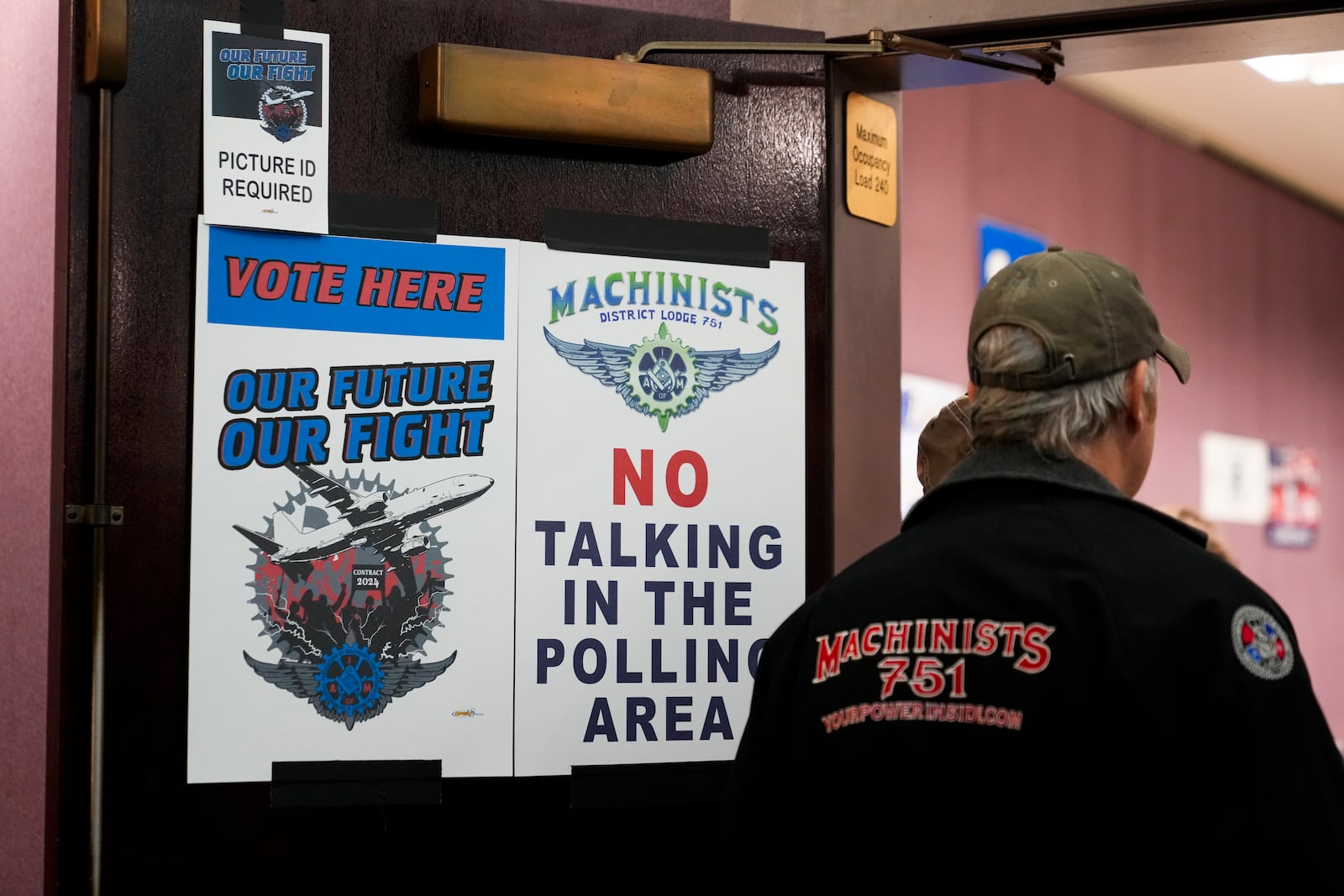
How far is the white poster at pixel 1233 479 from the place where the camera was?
5.66 metres

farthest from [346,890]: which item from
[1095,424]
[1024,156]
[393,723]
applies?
[1024,156]

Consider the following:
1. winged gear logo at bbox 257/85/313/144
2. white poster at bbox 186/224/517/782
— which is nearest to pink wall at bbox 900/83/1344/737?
white poster at bbox 186/224/517/782

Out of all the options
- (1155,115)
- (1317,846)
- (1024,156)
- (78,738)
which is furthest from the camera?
(1155,115)

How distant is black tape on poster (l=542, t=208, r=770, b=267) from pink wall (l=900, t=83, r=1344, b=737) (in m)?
2.11

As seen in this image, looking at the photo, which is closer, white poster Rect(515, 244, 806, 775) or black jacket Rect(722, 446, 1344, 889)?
black jacket Rect(722, 446, 1344, 889)

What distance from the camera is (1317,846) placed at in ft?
3.18

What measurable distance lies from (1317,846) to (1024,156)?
12.5 feet

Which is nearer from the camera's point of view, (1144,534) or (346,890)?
(1144,534)

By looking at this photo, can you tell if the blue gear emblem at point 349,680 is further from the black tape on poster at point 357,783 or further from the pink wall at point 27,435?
the pink wall at point 27,435

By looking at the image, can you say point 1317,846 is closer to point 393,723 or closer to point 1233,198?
point 393,723

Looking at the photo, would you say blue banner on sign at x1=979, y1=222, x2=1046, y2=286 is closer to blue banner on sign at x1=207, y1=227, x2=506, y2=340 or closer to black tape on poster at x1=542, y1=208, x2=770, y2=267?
black tape on poster at x1=542, y1=208, x2=770, y2=267

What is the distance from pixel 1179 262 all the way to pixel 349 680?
177 inches

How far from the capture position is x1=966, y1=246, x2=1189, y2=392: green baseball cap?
1148 mm

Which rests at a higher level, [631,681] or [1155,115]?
[1155,115]
